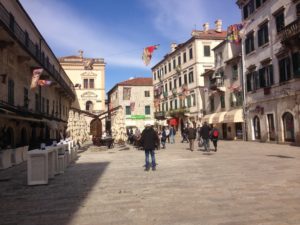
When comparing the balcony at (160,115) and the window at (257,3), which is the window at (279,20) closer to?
the window at (257,3)

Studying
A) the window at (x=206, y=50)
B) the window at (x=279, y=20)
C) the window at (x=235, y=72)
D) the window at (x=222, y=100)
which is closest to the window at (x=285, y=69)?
the window at (x=279, y=20)

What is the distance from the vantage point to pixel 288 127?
2272cm

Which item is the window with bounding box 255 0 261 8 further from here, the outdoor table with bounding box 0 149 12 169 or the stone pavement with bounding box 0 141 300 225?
the outdoor table with bounding box 0 149 12 169

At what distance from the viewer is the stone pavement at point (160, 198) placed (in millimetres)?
5281

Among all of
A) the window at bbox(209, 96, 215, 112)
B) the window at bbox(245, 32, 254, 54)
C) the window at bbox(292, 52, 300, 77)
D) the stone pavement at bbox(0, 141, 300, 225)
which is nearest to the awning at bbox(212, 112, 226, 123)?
the window at bbox(209, 96, 215, 112)

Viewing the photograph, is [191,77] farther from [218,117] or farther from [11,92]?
[11,92]

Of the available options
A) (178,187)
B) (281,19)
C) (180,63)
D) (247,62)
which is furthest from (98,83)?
(178,187)

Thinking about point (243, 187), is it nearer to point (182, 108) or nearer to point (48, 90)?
point (48, 90)

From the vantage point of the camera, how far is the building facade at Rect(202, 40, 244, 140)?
30.4 meters

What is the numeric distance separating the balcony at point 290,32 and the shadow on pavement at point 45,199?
1612cm

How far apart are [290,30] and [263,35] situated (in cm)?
468

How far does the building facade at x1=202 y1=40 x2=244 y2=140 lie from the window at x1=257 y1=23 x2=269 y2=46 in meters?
3.69

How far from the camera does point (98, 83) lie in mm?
54688

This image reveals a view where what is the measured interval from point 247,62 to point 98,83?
31591 mm
